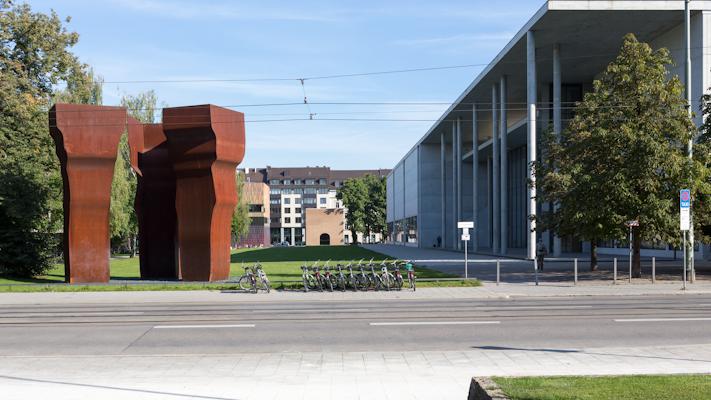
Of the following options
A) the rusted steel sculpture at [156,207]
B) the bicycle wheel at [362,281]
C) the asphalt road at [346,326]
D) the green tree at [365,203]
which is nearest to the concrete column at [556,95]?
the bicycle wheel at [362,281]

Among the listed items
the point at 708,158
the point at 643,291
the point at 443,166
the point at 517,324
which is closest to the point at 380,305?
the point at 517,324

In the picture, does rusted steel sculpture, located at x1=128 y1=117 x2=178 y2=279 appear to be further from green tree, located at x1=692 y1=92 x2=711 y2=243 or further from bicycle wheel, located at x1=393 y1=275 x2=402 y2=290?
green tree, located at x1=692 y1=92 x2=711 y2=243

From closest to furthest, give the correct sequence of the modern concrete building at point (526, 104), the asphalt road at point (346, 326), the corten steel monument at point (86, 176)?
the asphalt road at point (346, 326)
the corten steel monument at point (86, 176)
the modern concrete building at point (526, 104)

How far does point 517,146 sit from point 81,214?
53213 mm

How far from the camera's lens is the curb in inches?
255

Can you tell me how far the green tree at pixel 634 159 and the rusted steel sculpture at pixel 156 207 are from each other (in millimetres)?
15959

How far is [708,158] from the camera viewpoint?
1056 inches

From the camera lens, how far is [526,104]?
63.0m

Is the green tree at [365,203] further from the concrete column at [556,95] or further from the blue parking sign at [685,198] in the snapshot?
the blue parking sign at [685,198]

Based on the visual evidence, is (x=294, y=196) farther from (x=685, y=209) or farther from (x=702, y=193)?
(x=685, y=209)

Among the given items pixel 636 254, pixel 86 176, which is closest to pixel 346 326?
pixel 86 176

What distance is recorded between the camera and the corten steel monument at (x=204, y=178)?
25.5 metres

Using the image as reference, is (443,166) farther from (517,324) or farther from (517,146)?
(517,324)

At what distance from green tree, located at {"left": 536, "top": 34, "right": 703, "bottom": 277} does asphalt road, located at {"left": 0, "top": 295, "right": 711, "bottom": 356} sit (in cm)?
578
